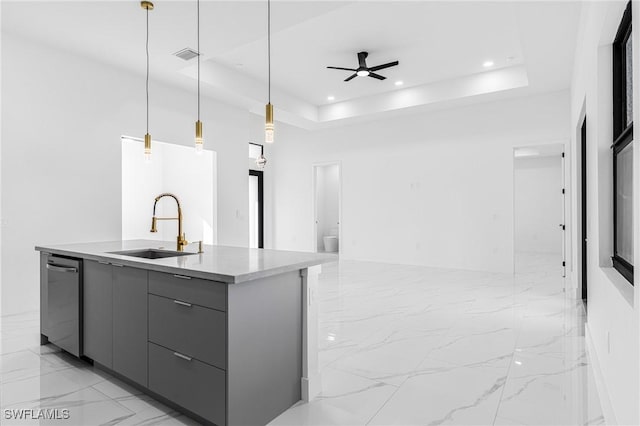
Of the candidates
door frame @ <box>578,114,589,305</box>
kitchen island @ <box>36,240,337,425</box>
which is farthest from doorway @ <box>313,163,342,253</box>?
kitchen island @ <box>36,240,337,425</box>

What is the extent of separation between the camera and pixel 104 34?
407cm

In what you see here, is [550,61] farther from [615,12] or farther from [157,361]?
[157,361]

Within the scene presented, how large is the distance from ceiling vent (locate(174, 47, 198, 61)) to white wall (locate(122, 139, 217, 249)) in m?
2.03

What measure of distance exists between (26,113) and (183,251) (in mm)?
2941

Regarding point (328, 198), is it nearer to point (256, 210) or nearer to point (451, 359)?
point (256, 210)

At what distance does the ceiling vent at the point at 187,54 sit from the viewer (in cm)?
443

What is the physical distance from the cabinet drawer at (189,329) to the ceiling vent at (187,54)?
3349mm

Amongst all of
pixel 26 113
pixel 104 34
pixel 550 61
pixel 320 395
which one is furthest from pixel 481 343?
pixel 26 113

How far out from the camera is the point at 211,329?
1808mm

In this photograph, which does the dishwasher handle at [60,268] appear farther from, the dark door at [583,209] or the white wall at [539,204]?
the white wall at [539,204]

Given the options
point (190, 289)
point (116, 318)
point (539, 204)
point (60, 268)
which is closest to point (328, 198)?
point (539, 204)

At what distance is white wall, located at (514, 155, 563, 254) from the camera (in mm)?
9562

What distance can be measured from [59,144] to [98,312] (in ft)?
9.43

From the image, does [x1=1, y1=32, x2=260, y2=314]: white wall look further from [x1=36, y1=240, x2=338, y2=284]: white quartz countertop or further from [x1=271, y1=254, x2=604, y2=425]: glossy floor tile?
[x1=271, y1=254, x2=604, y2=425]: glossy floor tile
